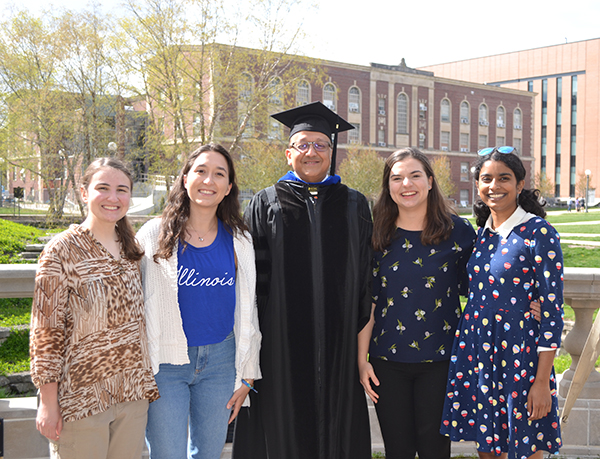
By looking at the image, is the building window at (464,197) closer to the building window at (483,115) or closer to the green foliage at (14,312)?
the building window at (483,115)

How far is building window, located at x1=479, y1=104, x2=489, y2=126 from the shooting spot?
186ft

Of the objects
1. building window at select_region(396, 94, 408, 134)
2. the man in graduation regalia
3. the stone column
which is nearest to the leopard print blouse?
the man in graduation regalia

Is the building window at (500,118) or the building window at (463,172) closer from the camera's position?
the building window at (463,172)

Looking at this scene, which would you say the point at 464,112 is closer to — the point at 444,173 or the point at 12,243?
the point at 444,173

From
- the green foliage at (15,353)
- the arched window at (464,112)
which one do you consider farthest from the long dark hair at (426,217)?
the arched window at (464,112)

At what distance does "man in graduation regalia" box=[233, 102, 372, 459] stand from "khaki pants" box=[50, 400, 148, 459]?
0.78 m

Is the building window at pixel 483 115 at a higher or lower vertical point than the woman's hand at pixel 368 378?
higher

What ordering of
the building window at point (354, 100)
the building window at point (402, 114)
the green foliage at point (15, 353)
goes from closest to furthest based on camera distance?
the green foliage at point (15, 353) → the building window at point (354, 100) → the building window at point (402, 114)

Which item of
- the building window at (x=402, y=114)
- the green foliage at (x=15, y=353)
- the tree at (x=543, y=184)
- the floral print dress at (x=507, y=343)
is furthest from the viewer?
the tree at (x=543, y=184)

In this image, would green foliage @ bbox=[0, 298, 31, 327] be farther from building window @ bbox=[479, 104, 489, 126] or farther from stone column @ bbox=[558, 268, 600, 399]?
building window @ bbox=[479, 104, 489, 126]

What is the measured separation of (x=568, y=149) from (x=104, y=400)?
73.2m

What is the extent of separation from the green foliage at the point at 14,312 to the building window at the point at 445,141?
4951 centimetres

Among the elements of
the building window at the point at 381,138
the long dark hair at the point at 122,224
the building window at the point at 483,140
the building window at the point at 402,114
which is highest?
the building window at the point at 402,114

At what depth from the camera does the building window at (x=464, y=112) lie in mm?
55094
